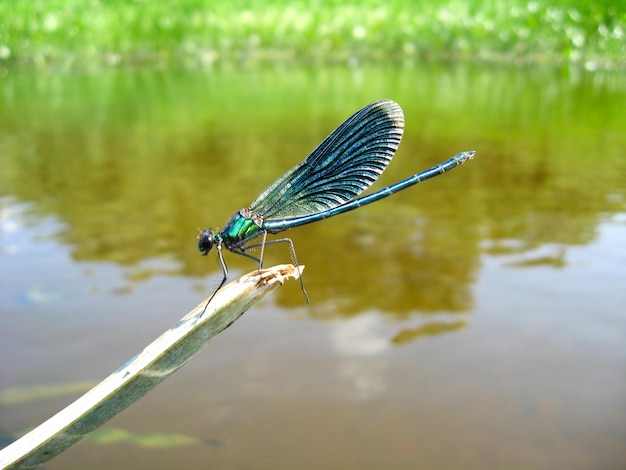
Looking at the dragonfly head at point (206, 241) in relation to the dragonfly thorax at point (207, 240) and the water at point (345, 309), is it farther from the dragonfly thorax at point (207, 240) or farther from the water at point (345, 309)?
the water at point (345, 309)

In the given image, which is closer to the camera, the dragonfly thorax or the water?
the dragonfly thorax

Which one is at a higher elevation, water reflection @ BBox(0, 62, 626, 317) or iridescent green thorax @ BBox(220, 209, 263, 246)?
iridescent green thorax @ BBox(220, 209, 263, 246)

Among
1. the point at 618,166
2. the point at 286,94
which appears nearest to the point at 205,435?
the point at 618,166

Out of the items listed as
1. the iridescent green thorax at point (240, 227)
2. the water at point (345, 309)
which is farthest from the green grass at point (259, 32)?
the iridescent green thorax at point (240, 227)

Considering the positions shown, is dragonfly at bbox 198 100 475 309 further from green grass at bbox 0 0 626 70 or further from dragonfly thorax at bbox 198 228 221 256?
green grass at bbox 0 0 626 70

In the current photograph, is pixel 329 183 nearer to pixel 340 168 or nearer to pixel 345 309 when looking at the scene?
pixel 340 168

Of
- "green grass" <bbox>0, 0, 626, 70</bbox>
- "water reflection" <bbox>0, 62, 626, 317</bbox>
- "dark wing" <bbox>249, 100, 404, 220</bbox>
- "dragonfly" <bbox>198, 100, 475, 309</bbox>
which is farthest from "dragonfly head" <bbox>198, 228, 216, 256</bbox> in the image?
"green grass" <bbox>0, 0, 626, 70</bbox>
